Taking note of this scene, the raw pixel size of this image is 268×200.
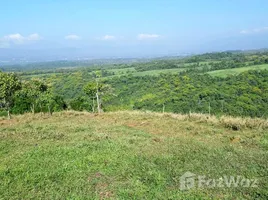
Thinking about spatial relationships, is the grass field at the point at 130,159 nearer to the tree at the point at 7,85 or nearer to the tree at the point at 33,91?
the tree at the point at 7,85

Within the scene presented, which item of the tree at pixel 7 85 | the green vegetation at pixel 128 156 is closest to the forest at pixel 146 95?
the tree at pixel 7 85

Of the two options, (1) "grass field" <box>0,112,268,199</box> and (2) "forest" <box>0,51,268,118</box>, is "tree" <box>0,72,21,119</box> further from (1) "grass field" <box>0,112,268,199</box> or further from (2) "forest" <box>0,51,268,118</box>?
(1) "grass field" <box>0,112,268,199</box>

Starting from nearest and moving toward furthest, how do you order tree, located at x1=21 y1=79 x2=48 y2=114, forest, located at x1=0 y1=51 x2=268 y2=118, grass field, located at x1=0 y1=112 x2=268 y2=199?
grass field, located at x1=0 y1=112 x2=268 y2=199, forest, located at x1=0 y1=51 x2=268 y2=118, tree, located at x1=21 y1=79 x2=48 y2=114

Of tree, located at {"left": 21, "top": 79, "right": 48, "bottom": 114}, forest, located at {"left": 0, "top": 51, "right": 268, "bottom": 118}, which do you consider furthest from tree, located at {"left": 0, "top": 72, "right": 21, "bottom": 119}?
tree, located at {"left": 21, "top": 79, "right": 48, "bottom": 114}

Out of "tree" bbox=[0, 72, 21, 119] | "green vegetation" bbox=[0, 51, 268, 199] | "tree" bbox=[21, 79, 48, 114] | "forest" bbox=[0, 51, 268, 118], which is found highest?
"tree" bbox=[0, 72, 21, 119]

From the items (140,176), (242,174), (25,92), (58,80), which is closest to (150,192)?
(140,176)

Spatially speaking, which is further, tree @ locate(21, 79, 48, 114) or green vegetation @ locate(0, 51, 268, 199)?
tree @ locate(21, 79, 48, 114)

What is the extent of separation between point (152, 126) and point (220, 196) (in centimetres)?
613

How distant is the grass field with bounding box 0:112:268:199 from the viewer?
4.88m

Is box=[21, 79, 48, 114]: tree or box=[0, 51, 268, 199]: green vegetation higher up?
box=[21, 79, 48, 114]: tree

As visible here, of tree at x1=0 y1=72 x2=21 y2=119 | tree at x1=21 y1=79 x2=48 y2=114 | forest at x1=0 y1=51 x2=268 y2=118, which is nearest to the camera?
tree at x1=0 y1=72 x2=21 y2=119

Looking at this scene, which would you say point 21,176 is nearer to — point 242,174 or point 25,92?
point 242,174

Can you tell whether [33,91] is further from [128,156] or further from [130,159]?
[130,159]

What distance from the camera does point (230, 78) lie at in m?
40.3
